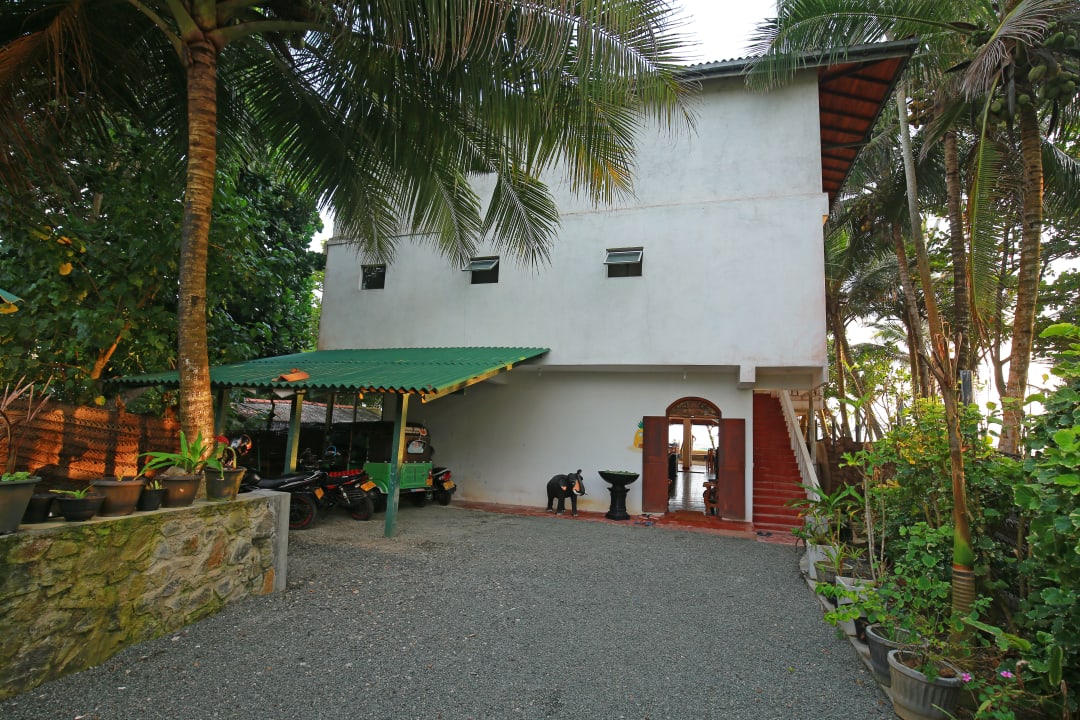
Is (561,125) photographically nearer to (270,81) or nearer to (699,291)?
(270,81)

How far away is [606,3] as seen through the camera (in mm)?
3975

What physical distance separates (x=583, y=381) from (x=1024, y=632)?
7.77 metres

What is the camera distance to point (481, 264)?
11.4 meters

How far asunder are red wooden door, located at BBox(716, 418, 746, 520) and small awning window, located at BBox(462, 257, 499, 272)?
5605mm

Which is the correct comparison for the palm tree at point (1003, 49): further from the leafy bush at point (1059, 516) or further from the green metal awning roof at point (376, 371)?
the green metal awning roof at point (376, 371)

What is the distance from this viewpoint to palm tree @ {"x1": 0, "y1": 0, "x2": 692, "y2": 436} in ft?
14.2

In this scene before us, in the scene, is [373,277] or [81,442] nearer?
[81,442]

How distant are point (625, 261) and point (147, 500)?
8.26 m

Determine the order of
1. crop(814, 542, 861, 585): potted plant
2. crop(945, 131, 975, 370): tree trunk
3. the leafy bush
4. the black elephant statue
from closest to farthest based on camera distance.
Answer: the leafy bush
crop(814, 542, 861, 585): potted plant
crop(945, 131, 975, 370): tree trunk
the black elephant statue

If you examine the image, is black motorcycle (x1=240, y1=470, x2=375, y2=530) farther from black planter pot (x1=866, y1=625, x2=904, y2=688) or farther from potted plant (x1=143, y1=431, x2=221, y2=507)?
black planter pot (x1=866, y1=625, x2=904, y2=688)

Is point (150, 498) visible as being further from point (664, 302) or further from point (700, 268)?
point (700, 268)

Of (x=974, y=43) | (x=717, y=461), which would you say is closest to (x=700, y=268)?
(x=717, y=461)

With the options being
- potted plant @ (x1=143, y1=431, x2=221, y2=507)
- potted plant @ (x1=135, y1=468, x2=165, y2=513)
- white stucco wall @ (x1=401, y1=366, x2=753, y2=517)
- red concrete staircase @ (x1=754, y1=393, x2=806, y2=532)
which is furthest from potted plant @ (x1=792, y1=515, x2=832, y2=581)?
potted plant @ (x1=135, y1=468, x2=165, y2=513)

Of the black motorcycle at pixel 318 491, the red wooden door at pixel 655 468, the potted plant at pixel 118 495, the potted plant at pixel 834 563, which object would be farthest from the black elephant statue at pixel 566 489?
the potted plant at pixel 118 495
